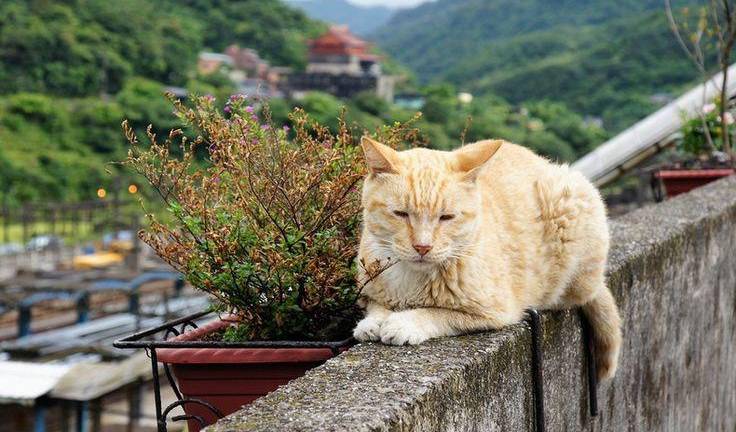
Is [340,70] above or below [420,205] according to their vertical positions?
below

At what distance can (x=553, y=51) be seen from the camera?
6531cm

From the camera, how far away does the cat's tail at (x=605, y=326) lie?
212cm

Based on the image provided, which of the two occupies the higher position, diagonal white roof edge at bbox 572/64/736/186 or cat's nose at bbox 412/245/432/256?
cat's nose at bbox 412/245/432/256

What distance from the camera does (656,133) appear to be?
586 cm

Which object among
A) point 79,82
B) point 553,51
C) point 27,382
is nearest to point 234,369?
point 27,382

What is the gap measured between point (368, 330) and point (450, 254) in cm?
21

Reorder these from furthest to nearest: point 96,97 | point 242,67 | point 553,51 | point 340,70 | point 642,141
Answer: point 340,70
point 242,67
point 553,51
point 96,97
point 642,141

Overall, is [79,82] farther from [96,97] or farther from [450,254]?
[450,254]

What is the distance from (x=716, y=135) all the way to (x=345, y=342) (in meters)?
4.21

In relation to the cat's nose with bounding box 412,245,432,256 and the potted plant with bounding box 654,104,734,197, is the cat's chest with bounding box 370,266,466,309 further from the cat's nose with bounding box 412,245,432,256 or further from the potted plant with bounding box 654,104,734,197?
the potted plant with bounding box 654,104,734,197

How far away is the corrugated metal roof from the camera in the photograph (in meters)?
5.24

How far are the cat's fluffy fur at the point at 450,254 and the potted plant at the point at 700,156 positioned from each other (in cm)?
265

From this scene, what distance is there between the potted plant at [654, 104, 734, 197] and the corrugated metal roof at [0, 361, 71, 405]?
3.71 meters

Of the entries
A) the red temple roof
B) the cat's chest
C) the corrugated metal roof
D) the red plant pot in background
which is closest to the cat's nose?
the cat's chest
